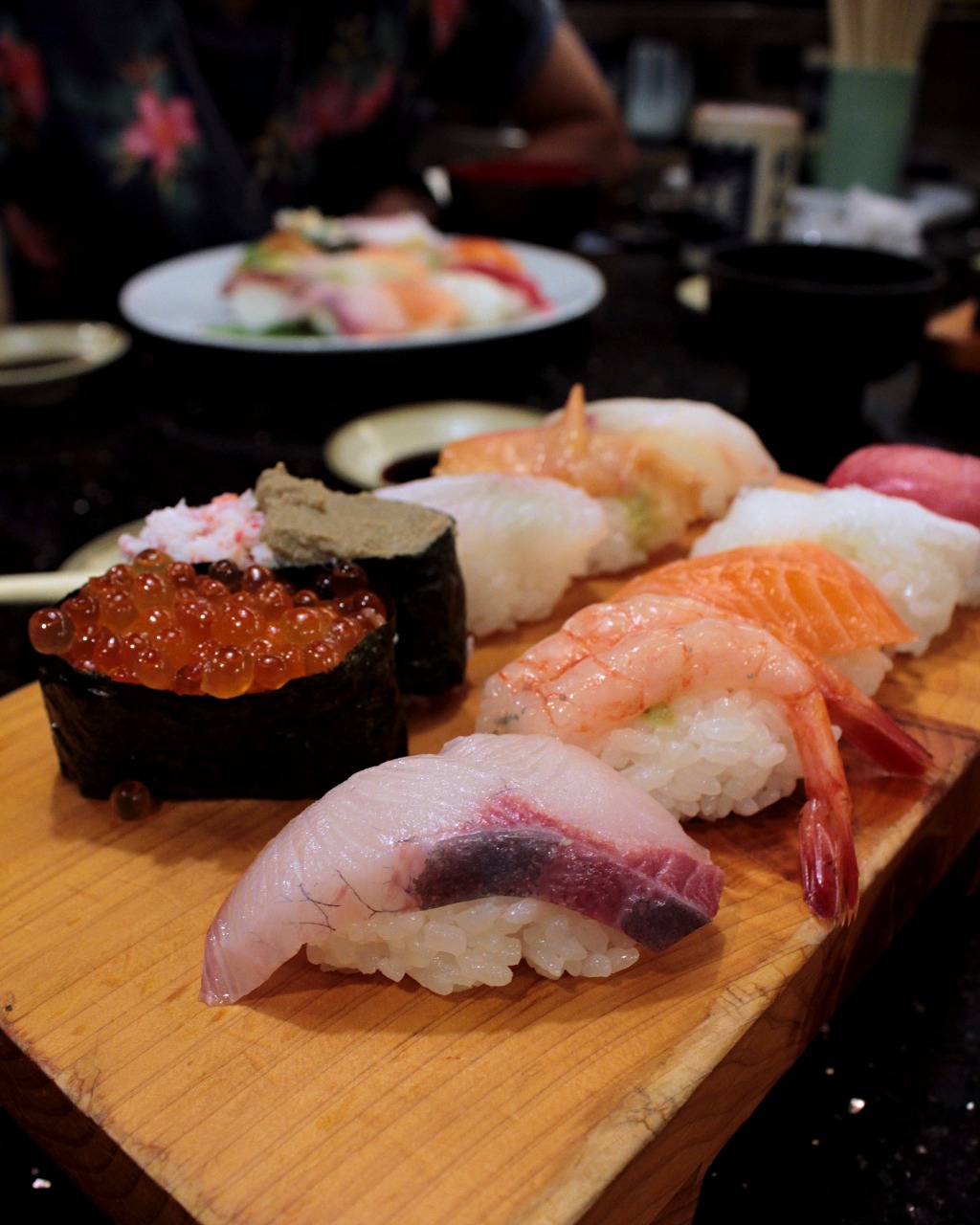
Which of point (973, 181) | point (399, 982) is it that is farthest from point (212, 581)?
point (973, 181)

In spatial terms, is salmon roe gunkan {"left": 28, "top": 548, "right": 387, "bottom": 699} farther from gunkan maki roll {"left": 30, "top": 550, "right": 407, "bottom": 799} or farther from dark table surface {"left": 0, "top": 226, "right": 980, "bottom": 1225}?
dark table surface {"left": 0, "top": 226, "right": 980, "bottom": 1225}

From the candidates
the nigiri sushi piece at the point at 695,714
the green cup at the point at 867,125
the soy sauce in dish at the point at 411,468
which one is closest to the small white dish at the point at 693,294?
the green cup at the point at 867,125

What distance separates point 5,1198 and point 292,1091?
16.2 inches

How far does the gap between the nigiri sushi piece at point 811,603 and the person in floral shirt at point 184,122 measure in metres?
2.72

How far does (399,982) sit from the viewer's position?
3.08 feet

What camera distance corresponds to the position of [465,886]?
3.01 ft

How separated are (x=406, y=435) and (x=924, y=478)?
38.6 inches

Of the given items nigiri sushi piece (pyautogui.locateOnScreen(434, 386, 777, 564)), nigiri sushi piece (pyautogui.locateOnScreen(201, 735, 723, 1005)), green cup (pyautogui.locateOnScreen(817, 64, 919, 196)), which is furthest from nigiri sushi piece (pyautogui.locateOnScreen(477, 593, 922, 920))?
green cup (pyautogui.locateOnScreen(817, 64, 919, 196))

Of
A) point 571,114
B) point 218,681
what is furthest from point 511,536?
point 571,114

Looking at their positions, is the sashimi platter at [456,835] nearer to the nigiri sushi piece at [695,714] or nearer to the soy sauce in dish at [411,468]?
the nigiri sushi piece at [695,714]

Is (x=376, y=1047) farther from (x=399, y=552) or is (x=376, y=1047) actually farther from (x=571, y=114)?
(x=571, y=114)

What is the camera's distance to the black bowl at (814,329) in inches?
77.8

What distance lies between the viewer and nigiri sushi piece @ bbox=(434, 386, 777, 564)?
5.16 ft

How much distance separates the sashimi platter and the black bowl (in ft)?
2.22
